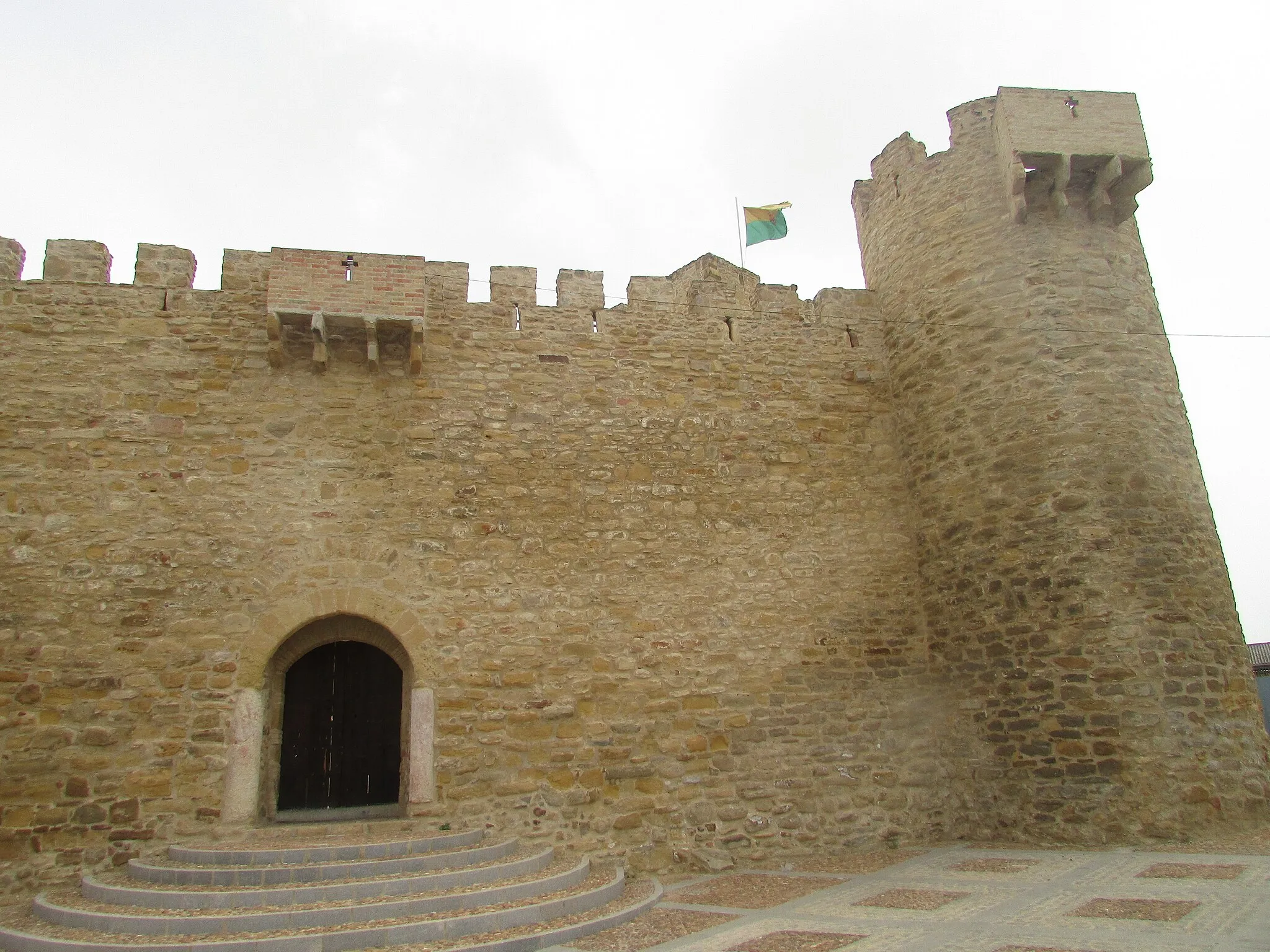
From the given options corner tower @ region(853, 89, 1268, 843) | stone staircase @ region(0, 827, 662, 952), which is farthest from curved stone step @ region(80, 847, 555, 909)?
corner tower @ region(853, 89, 1268, 843)

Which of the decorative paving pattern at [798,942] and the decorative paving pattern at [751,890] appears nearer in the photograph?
the decorative paving pattern at [798,942]

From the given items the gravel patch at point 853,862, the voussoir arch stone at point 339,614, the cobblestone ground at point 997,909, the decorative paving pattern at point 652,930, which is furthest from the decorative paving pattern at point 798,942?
the voussoir arch stone at point 339,614

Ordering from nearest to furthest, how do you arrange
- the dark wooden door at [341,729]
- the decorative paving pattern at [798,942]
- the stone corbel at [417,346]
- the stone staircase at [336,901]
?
the decorative paving pattern at [798,942], the stone staircase at [336,901], the dark wooden door at [341,729], the stone corbel at [417,346]

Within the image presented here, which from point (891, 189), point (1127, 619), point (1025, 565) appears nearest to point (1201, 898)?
point (1127, 619)

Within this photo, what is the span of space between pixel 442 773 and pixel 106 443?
173 inches

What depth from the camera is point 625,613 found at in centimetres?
807

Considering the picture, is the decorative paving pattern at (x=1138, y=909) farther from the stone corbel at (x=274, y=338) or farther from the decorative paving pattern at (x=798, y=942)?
the stone corbel at (x=274, y=338)

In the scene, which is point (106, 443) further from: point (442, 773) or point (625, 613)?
point (625, 613)

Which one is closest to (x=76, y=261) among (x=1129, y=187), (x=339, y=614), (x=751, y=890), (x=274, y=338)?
(x=274, y=338)

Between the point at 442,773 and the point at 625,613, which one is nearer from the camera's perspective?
the point at 442,773

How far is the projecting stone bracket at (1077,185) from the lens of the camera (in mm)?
8742

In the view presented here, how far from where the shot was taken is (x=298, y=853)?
238 inches

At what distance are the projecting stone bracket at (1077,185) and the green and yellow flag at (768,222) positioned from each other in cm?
340

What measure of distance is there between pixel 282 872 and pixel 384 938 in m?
1.29
